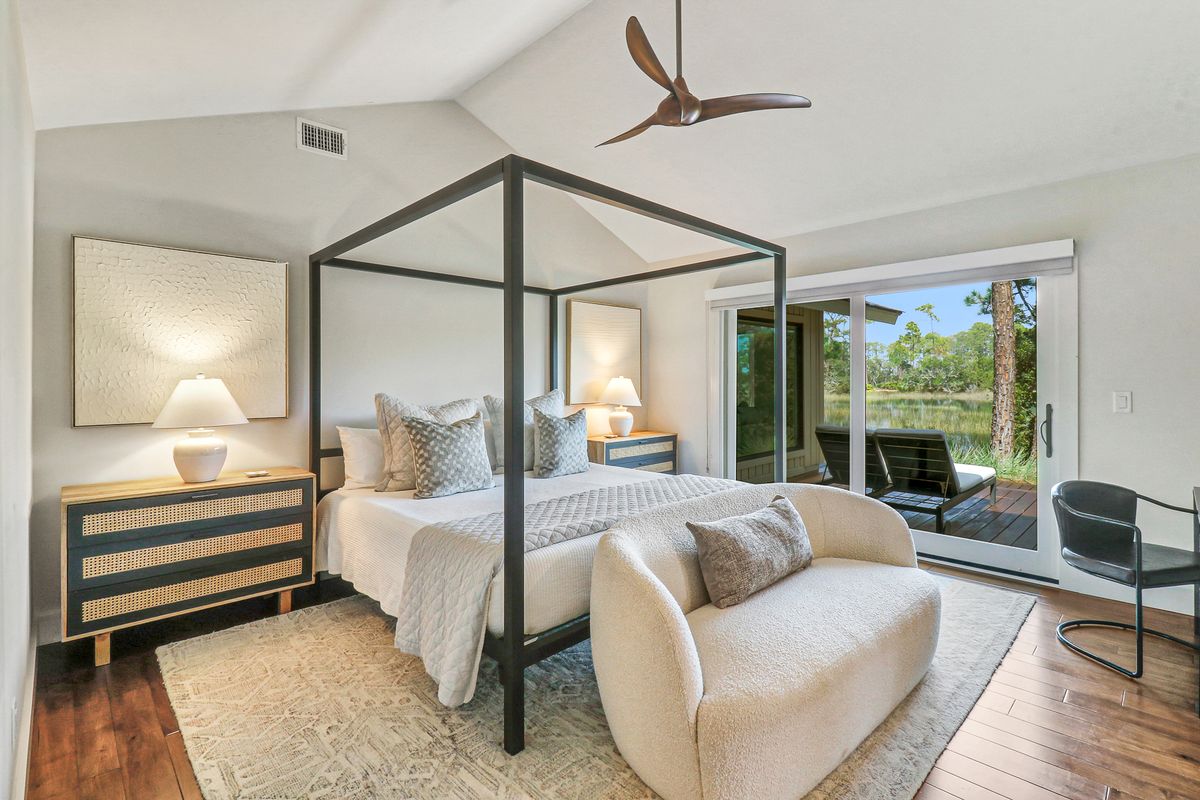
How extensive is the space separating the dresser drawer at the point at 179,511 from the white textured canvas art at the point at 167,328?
544mm

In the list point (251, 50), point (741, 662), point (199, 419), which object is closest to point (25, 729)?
point (199, 419)

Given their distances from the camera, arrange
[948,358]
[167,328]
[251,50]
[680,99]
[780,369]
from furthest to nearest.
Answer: [948,358] → [780,369] → [167,328] → [251,50] → [680,99]

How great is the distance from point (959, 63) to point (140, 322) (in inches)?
167

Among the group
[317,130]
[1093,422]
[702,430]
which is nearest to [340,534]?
[317,130]

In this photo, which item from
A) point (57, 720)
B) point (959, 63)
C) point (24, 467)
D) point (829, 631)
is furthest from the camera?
point (959, 63)

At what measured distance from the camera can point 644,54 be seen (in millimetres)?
2213

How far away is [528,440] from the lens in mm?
4000

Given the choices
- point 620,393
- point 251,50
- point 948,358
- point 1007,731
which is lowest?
point 1007,731

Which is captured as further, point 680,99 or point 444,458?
point 444,458

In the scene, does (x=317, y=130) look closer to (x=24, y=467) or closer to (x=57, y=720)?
(x=24, y=467)

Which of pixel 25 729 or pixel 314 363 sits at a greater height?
pixel 314 363

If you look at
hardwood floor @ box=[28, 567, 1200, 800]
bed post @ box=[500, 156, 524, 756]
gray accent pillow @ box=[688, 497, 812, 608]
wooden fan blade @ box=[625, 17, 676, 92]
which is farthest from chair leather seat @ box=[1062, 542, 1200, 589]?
wooden fan blade @ box=[625, 17, 676, 92]

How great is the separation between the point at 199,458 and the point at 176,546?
0.41 meters

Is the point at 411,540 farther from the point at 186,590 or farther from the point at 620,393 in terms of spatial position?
the point at 620,393
